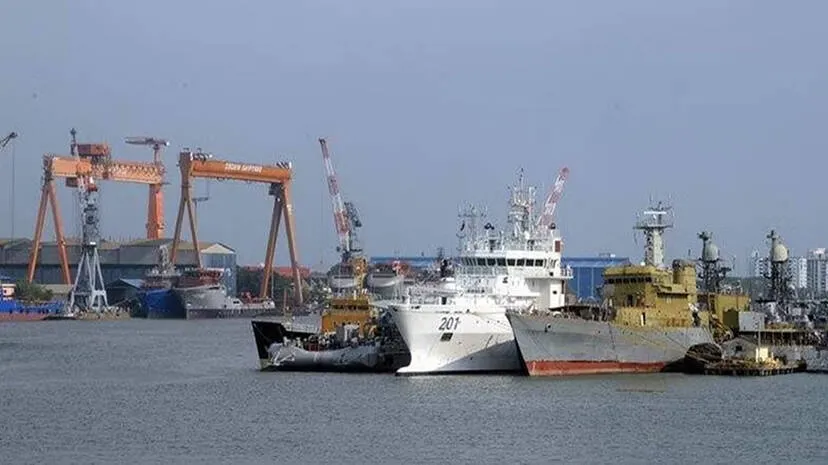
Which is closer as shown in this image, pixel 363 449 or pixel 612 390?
pixel 363 449

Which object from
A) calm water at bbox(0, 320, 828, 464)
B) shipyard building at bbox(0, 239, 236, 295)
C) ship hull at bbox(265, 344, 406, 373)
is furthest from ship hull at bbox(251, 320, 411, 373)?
shipyard building at bbox(0, 239, 236, 295)

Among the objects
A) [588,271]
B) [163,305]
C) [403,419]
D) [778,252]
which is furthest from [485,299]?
[163,305]

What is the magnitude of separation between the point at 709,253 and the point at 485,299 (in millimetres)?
20206

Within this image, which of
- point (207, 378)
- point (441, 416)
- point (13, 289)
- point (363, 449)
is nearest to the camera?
point (363, 449)

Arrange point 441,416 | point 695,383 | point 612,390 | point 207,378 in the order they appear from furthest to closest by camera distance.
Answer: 1. point 207,378
2. point 695,383
3. point 612,390
4. point 441,416

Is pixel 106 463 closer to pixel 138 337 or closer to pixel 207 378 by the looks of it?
pixel 207 378

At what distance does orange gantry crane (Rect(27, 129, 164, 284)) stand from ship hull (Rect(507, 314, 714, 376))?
10027 centimetres

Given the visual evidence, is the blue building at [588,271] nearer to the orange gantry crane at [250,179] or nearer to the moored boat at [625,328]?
the orange gantry crane at [250,179]

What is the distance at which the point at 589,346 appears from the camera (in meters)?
50.6

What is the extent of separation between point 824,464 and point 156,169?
5343 inches

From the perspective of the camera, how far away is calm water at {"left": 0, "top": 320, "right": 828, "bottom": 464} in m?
34.6

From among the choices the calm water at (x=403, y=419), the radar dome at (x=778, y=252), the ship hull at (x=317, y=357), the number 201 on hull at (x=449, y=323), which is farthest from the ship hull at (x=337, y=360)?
the radar dome at (x=778, y=252)

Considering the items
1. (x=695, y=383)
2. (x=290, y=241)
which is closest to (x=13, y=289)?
(x=290, y=241)

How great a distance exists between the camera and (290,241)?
14738cm
